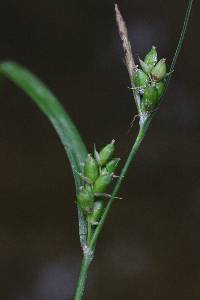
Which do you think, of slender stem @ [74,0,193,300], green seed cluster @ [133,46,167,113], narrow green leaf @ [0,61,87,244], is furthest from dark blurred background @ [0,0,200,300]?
green seed cluster @ [133,46,167,113]

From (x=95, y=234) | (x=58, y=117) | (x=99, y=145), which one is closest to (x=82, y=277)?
(x=95, y=234)

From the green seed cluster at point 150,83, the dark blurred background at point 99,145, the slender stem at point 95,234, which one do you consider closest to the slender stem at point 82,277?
the slender stem at point 95,234

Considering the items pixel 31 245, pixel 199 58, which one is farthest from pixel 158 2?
pixel 31 245

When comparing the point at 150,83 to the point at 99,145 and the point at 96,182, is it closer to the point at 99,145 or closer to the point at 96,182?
the point at 96,182

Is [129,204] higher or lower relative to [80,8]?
lower

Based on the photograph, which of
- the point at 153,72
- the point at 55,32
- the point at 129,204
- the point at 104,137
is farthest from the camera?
the point at 55,32

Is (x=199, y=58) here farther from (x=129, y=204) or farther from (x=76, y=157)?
(x=76, y=157)
